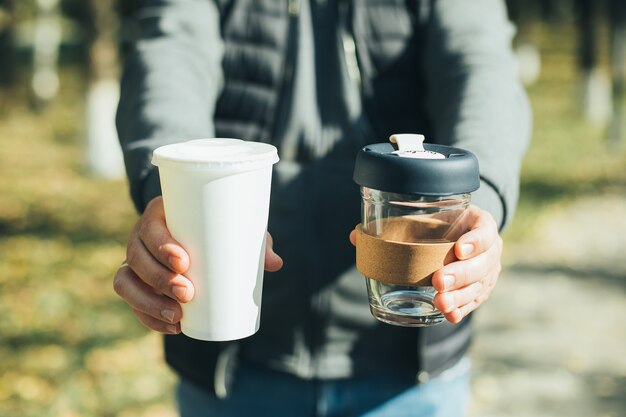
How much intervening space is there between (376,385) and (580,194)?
855 centimetres

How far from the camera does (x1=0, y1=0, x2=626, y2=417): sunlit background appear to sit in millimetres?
5094

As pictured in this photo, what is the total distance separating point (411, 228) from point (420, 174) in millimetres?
141

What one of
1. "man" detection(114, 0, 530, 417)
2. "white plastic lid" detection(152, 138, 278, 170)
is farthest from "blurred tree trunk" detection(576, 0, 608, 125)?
"white plastic lid" detection(152, 138, 278, 170)

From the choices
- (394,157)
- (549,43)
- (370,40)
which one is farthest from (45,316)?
(549,43)

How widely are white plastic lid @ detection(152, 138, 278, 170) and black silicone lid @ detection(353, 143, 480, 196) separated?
0.61ft

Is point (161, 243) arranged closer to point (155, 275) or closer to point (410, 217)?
point (155, 275)

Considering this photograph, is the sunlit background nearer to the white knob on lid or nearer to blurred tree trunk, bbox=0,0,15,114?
blurred tree trunk, bbox=0,0,15,114

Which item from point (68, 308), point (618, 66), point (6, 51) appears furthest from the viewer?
point (6, 51)

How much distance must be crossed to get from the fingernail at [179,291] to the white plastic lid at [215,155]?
21 centimetres

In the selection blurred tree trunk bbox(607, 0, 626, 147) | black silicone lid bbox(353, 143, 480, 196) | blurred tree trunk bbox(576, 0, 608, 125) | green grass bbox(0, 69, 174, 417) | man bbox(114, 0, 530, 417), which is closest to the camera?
black silicone lid bbox(353, 143, 480, 196)

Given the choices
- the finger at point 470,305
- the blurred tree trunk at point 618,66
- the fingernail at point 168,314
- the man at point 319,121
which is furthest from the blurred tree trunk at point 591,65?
the fingernail at point 168,314

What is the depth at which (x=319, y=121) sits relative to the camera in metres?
1.98

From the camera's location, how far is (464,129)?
172cm

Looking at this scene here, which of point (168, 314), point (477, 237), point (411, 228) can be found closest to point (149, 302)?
point (168, 314)
